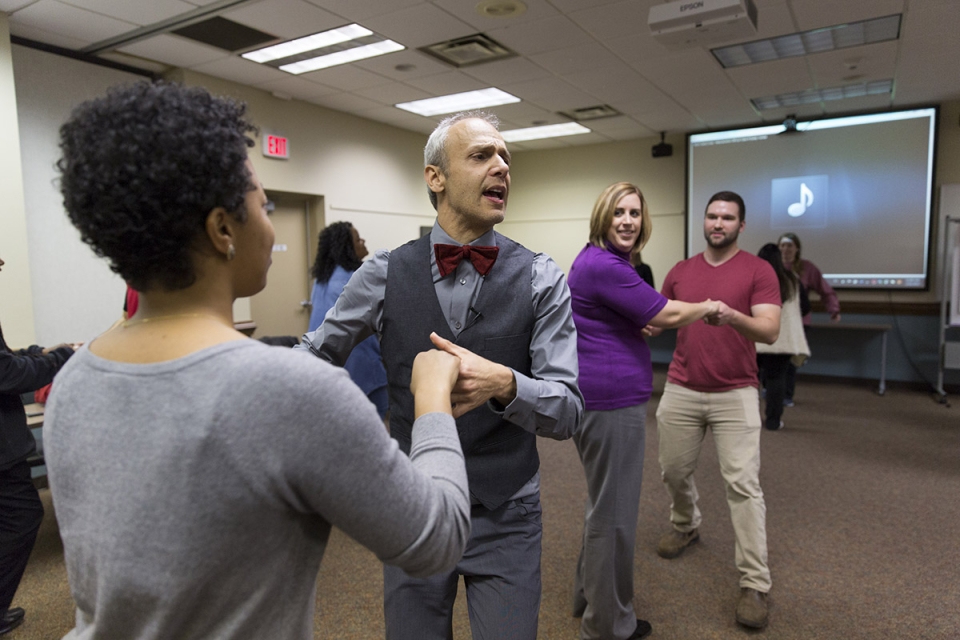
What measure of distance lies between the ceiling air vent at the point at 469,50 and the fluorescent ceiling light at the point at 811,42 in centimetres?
170

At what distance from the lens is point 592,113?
6836 millimetres

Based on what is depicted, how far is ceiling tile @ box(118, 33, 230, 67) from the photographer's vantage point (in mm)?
4508

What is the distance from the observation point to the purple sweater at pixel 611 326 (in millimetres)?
2211

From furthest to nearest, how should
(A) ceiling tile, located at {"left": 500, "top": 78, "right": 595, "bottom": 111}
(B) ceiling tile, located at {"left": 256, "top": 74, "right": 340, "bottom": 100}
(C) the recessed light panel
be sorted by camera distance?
(A) ceiling tile, located at {"left": 500, "top": 78, "right": 595, "bottom": 111}, (B) ceiling tile, located at {"left": 256, "top": 74, "right": 340, "bottom": 100}, (C) the recessed light panel

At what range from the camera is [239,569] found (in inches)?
27.6

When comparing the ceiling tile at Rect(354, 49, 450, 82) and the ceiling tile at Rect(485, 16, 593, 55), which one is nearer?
the ceiling tile at Rect(485, 16, 593, 55)

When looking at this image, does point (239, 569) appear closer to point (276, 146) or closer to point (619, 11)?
point (619, 11)

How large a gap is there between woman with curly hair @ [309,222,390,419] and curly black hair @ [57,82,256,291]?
8.78 ft

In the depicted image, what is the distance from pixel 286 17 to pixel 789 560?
4359 mm

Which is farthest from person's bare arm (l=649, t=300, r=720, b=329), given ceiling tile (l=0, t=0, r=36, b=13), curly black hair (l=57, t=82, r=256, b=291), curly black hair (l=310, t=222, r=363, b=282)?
ceiling tile (l=0, t=0, r=36, b=13)

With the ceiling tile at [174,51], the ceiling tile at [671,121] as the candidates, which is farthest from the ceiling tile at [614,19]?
the ceiling tile at [174,51]

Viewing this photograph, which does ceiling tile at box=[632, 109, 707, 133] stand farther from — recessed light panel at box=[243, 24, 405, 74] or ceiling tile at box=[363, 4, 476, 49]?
recessed light panel at box=[243, 24, 405, 74]

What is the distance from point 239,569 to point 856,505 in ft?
12.7

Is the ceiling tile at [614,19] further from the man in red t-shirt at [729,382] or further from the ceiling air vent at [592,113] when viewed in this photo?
the ceiling air vent at [592,113]
